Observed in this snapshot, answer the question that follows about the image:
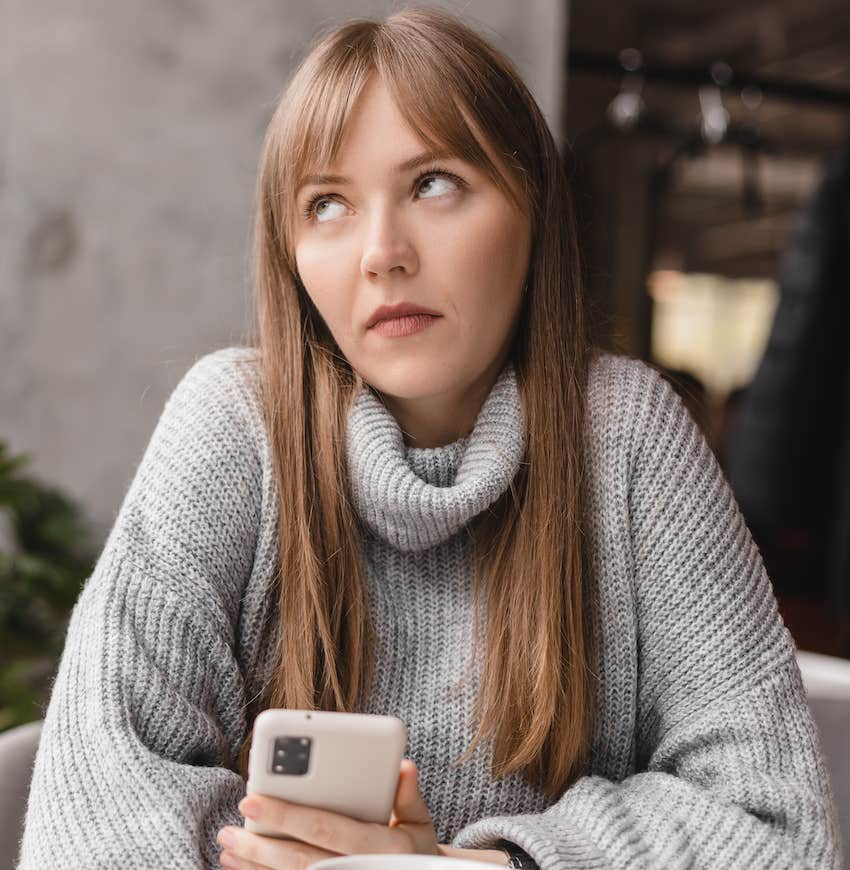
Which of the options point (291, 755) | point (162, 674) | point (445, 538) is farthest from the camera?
point (445, 538)

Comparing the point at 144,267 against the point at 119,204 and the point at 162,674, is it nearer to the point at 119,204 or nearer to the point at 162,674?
the point at 119,204

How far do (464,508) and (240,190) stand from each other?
5.08ft

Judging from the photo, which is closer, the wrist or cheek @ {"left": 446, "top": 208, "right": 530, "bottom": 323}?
the wrist

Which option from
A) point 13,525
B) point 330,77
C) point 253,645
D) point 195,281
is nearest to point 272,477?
point 253,645

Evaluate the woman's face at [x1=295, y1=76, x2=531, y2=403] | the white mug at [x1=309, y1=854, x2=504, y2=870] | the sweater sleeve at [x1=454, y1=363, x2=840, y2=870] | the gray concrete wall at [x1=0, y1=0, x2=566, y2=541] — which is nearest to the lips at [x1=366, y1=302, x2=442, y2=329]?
the woman's face at [x1=295, y1=76, x2=531, y2=403]

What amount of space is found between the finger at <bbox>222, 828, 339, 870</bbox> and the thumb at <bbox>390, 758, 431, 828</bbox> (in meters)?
0.07

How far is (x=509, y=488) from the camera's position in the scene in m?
1.11

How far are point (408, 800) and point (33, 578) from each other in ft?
4.17

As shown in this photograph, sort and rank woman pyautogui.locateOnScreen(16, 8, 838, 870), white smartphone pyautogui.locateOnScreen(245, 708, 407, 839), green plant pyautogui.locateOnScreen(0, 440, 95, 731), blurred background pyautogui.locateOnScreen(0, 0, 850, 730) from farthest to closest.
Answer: blurred background pyautogui.locateOnScreen(0, 0, 850, 730) → green plant pyautogui.locateOnScreen(0, 440, 95, 731) → woman pyautogui.locateOnScreen(16, 8, 838, 870) → white smartphone pyautogui.locateOnScreen(245, 708, 407, 839)

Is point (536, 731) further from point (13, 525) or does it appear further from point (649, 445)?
point (13, 525)

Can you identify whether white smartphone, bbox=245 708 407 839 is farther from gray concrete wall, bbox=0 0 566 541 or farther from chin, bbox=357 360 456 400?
gray concrete wall, bbox=0 0 566 541

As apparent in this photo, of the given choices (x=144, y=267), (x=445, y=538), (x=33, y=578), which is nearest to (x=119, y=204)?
(x=144, y=267)

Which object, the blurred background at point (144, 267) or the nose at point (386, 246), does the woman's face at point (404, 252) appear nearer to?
the nose at point (386, 246)

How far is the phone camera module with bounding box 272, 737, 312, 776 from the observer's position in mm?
700
